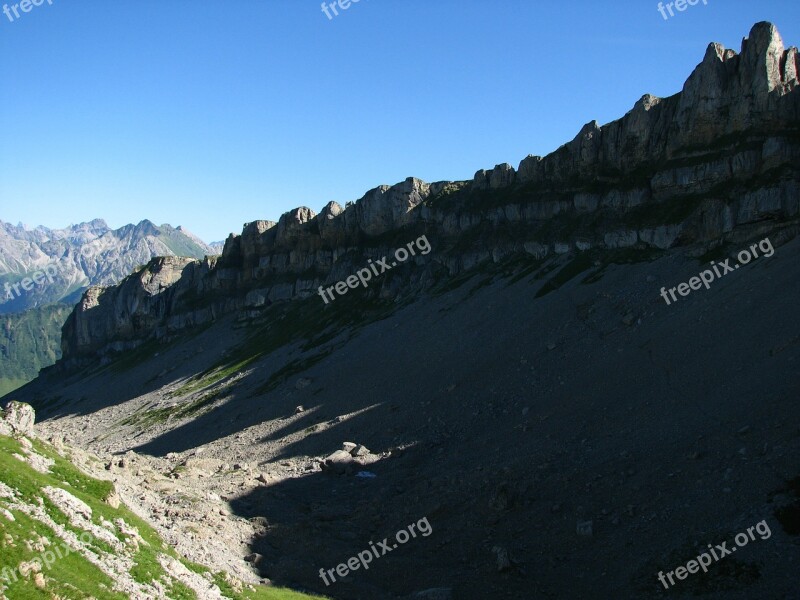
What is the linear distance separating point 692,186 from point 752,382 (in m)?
49.7

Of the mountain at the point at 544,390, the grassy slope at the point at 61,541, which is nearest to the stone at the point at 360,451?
the mountain at the point at 544,390

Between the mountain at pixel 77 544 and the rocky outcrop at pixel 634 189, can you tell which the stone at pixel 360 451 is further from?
the rocky outcrop at pixel 634 189

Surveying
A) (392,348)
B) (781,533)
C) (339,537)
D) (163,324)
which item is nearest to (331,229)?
(163,324)

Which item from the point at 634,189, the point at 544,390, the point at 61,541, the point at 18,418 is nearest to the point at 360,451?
the point at 544,390

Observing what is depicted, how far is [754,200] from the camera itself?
243 ft

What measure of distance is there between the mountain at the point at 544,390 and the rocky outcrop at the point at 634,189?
13.8 inches

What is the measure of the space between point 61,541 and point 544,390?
41.8m

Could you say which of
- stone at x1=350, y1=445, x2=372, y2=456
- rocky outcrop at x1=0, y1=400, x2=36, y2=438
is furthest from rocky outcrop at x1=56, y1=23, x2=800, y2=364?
rocky outcrop at x1=0, y1=400, x2=36, y2=438

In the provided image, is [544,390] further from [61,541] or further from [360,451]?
[61,541]

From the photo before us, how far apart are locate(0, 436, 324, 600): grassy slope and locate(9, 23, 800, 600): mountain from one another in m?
4.97

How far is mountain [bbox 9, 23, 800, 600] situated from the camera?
34.0 meters

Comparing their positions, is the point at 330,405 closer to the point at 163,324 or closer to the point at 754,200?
the point at 754,200

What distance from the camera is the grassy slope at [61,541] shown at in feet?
Answer: 64.8

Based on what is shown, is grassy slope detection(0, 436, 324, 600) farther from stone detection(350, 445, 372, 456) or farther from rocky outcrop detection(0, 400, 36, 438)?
stone detection(350, 445, 372, 456)
